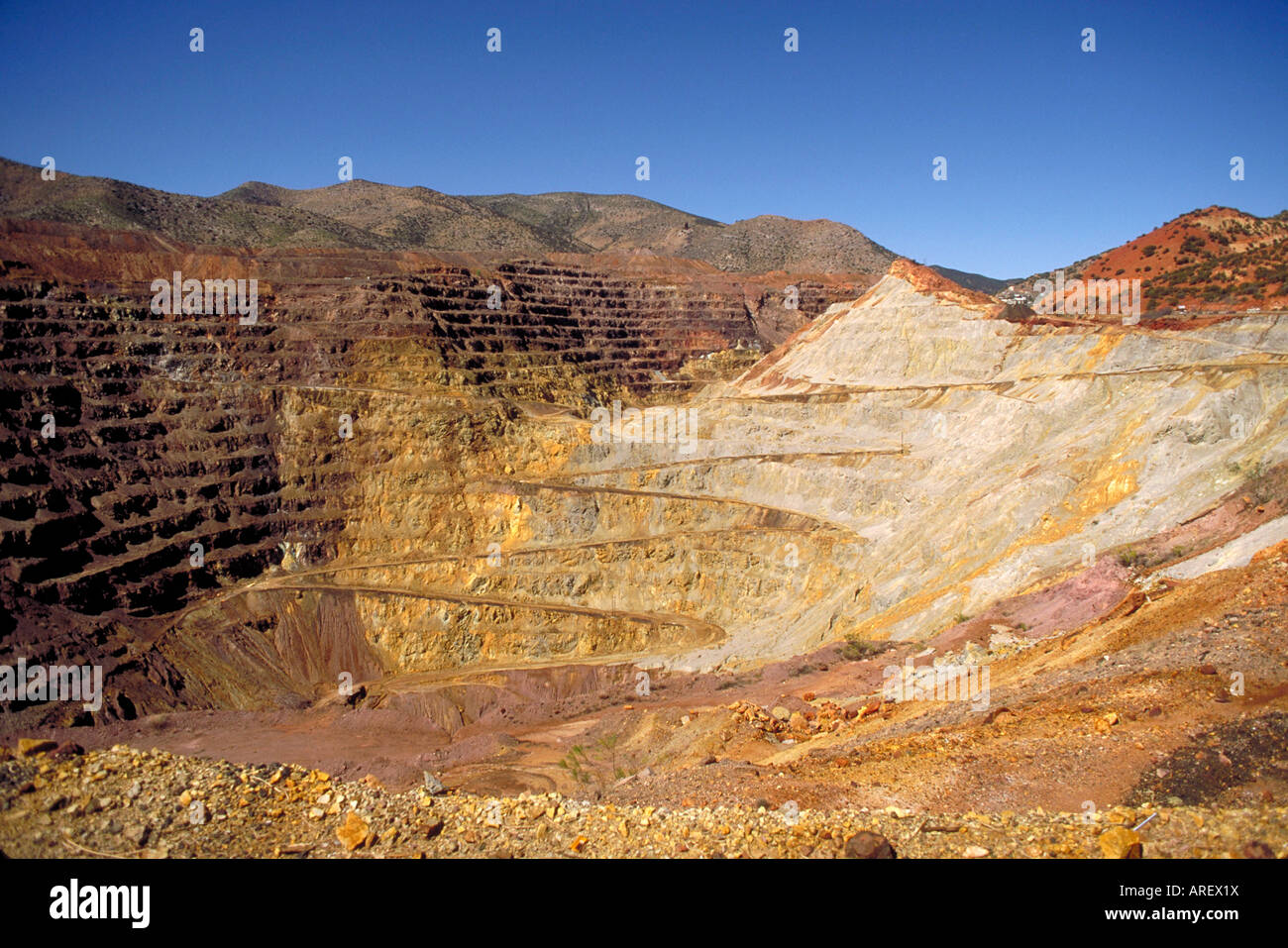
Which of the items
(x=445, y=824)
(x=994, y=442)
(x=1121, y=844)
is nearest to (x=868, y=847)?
(x=1121, y=844)

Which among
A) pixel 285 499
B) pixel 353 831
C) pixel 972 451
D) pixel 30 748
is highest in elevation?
pixel 972 451

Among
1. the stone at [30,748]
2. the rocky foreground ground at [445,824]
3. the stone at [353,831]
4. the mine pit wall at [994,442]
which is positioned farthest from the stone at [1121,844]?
the mine pit wall at [994,442]

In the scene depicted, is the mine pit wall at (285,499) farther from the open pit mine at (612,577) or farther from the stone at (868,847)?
the stone at (868,847)

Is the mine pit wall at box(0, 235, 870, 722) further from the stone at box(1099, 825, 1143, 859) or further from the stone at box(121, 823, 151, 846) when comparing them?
the stone at box(1099, 825, 1143, 859)

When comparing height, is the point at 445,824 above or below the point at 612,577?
above

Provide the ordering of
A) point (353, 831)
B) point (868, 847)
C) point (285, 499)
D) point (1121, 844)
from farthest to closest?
point (285, 499) < point (353, 831) < point (868, 847) < point (1121, 844)

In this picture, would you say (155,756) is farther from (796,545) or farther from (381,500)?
(381,500)

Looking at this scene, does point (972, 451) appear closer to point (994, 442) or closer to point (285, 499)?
point (994, 442)
